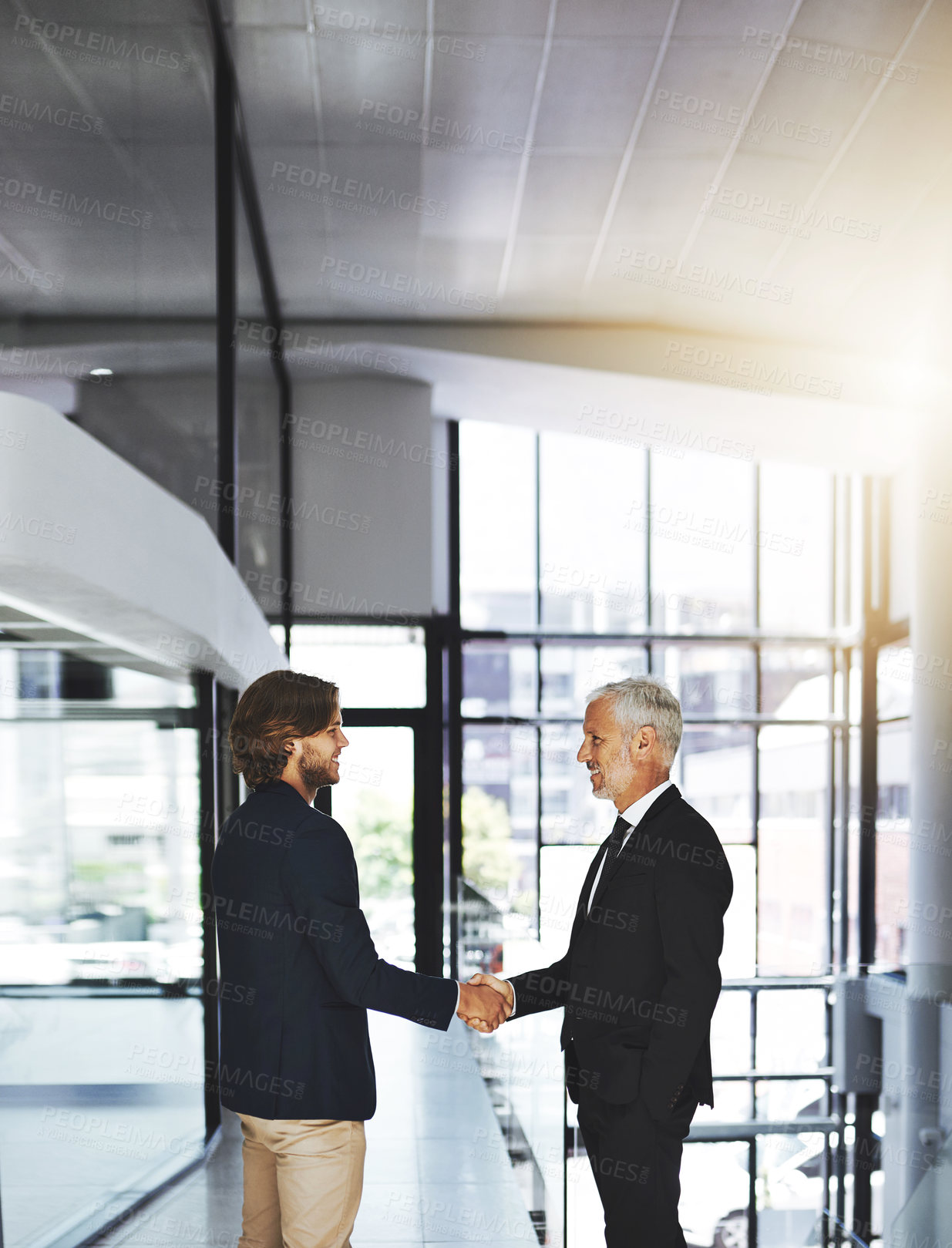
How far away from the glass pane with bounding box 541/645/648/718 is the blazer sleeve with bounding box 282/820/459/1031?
9.02 metres

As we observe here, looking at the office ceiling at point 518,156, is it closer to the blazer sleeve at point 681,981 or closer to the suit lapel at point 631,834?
the suit lapel at point 631,834

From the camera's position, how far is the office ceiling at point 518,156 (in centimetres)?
438

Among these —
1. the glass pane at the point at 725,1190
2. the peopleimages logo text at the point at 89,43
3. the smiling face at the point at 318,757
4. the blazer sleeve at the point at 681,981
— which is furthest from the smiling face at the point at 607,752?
the glass pane at the point at 725,1190

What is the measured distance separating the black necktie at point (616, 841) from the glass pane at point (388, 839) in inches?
287

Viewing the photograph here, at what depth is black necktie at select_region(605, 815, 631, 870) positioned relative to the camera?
2.51 metres

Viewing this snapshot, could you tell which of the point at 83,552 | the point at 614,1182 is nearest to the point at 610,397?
the point at 83,552

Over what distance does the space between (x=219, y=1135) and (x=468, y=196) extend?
532cm

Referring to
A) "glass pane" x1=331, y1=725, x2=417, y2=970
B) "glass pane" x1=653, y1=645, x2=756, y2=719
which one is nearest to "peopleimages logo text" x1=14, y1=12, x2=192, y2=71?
"glass pane" x1=331, y1=725, x2=417, y2=970

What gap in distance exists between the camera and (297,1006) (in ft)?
7.19

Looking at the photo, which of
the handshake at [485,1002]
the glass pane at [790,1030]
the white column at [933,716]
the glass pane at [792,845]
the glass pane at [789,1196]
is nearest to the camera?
the handshake at [485,1002]

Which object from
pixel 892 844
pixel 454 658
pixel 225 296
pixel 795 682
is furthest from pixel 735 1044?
pixel 225 296

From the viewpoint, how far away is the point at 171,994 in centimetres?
484

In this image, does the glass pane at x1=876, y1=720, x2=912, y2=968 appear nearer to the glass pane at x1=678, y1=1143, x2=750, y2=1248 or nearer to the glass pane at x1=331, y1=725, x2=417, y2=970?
the glass pane at x1=678, y1=1143, x2=750, y2=1248

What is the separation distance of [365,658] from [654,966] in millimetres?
7482
